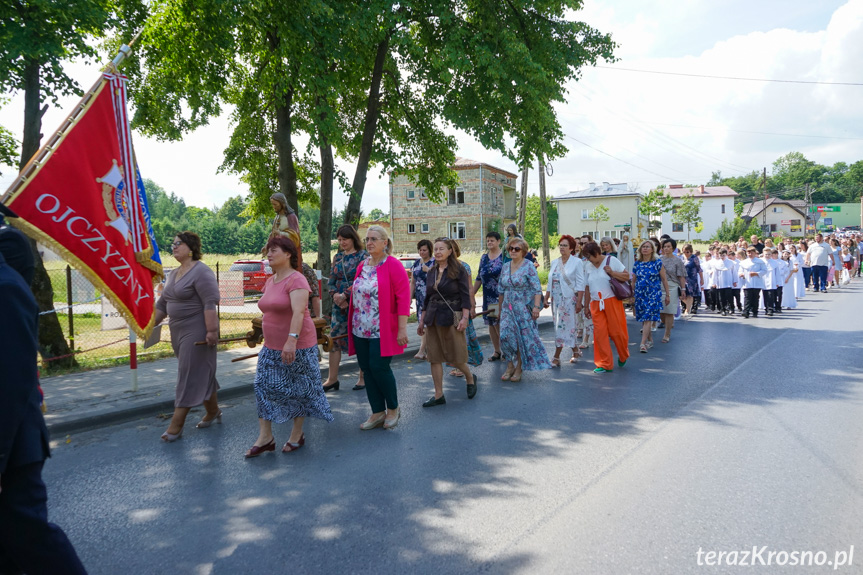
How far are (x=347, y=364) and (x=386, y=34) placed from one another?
25.7ft

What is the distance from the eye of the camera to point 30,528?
2.54m

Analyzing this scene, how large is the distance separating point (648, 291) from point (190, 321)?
311 inches

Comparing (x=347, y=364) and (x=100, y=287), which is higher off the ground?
(x=100, y=287)

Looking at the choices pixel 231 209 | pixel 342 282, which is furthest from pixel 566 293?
pixel 231 209

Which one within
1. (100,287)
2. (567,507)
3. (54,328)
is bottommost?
(567,507)

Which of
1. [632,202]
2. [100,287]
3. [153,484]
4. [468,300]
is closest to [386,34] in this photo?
[468,300]

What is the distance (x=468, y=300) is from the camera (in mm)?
7027

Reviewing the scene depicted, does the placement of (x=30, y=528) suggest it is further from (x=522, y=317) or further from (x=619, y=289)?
(x=619, y=289)

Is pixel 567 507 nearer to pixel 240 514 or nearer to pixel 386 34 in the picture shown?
pixel 240 514

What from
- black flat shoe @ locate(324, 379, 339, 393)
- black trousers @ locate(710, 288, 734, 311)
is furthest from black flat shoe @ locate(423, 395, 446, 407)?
black trousers @ locate(710, 288, 734, 311)

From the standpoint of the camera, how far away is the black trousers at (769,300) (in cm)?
1615

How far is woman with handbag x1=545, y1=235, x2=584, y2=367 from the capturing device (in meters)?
9.20

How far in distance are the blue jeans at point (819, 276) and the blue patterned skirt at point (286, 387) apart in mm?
23350

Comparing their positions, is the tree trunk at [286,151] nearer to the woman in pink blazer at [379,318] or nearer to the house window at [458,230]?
the woman in pink blazer at [379,318]
